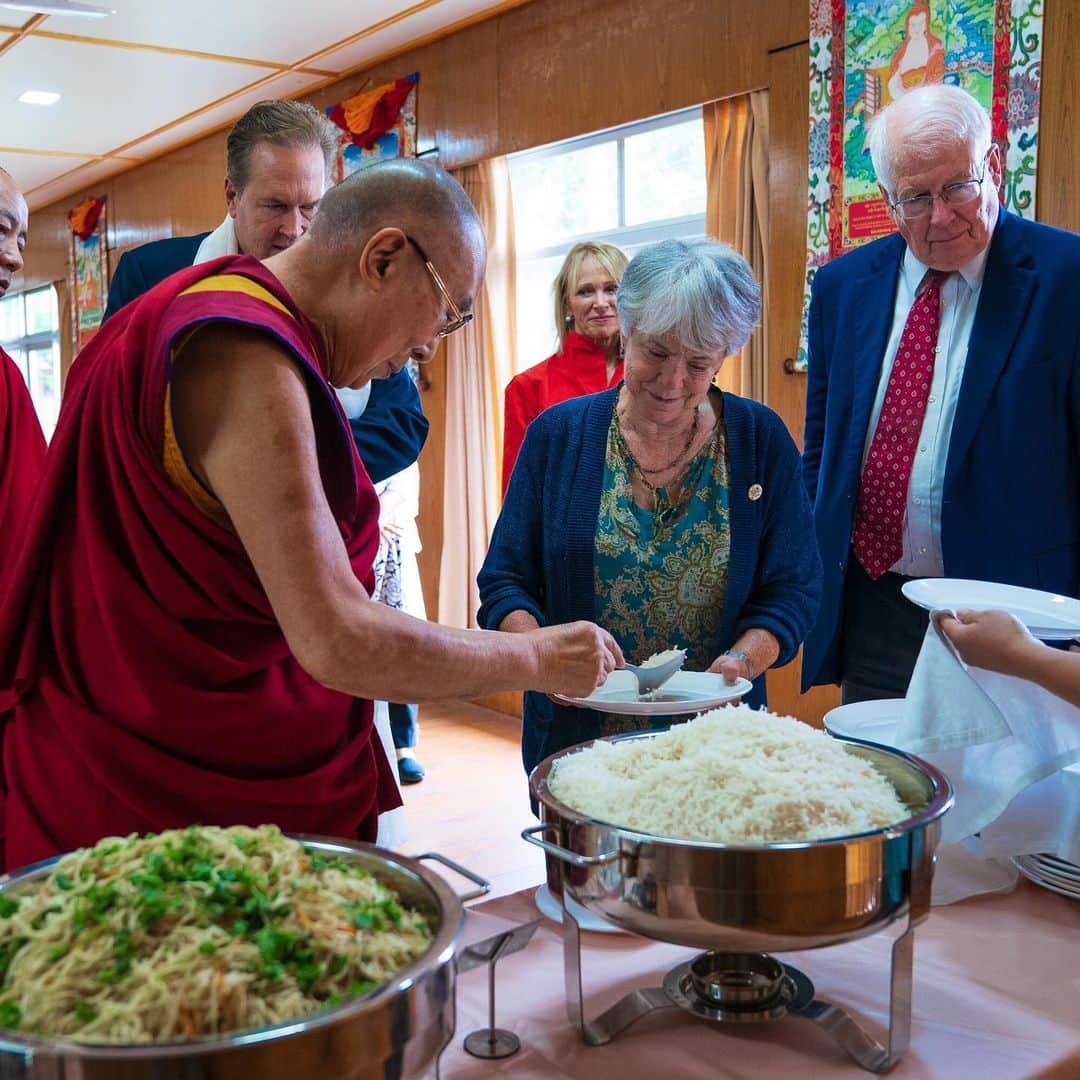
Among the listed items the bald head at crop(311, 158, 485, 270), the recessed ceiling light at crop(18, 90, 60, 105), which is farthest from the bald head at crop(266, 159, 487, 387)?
the recessed ceiling light at crop(18, 90, 60, 105)

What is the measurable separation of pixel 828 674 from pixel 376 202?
1422mm

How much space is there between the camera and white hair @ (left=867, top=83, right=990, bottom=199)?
203 centimetres

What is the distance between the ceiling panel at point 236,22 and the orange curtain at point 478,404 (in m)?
0.76

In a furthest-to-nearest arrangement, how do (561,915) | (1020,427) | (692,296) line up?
(1020,427), (692,296), (561,915)

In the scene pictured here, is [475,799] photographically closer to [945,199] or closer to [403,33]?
[945,199]

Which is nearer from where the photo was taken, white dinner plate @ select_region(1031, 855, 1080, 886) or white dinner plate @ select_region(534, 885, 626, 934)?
white dinner plate @ select_region(534, 885, 626, 934)

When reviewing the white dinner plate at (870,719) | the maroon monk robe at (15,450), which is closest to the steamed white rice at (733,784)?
the white dinner plate at (870,719)

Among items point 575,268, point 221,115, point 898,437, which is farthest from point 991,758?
point 221,115

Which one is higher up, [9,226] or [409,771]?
[9,226]

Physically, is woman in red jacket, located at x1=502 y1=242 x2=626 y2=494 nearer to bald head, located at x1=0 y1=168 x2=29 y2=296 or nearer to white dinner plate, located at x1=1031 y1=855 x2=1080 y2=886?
bald head, located at x1=0 y1=168 x2=29 y2=296

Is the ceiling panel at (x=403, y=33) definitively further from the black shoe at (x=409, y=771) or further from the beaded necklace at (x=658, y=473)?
the beaded necklace at (x=658, y=473)

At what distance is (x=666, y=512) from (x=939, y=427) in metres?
0.58

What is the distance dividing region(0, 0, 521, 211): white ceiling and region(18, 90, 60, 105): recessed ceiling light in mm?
47

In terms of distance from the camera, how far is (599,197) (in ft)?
16.4
